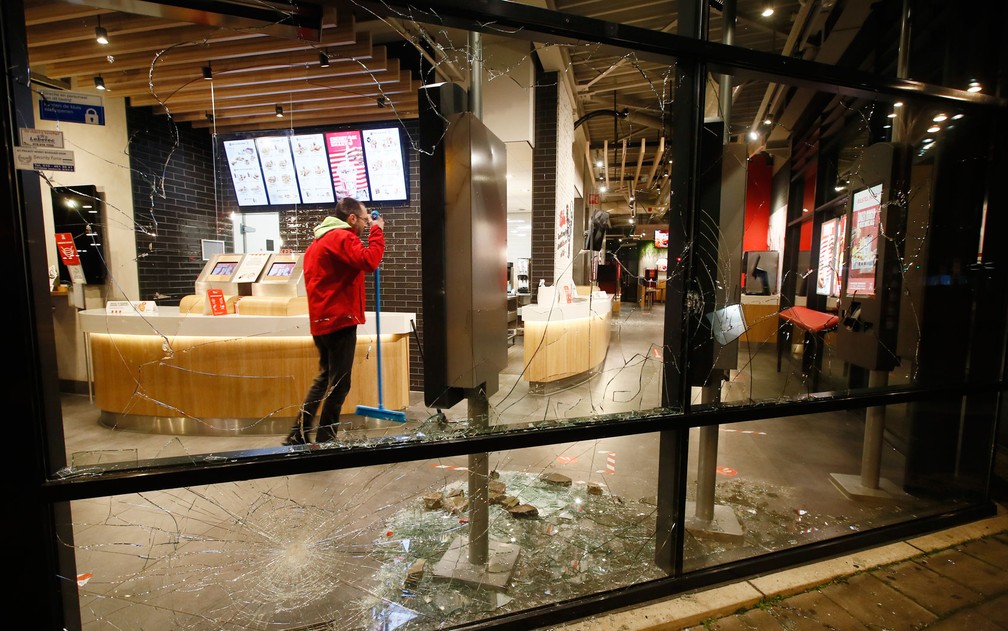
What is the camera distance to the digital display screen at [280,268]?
8.18ft

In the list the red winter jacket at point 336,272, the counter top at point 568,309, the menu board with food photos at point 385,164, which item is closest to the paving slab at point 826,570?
the counter top at point 568,309

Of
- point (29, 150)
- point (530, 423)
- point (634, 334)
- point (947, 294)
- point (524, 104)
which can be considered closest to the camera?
point (29, 150)

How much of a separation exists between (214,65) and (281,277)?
5.36 feet

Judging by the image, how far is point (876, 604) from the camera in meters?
1.40

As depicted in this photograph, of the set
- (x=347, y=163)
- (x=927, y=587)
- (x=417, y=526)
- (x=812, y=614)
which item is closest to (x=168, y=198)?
(x=347, y=163)

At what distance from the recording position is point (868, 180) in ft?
6.66

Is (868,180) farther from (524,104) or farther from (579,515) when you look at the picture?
(524,104)

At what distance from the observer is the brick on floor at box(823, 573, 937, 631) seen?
1.33 m

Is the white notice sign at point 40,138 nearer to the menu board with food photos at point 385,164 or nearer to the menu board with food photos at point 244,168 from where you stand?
the menu board with food photos at point 244,168

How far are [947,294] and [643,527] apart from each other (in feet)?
6.22

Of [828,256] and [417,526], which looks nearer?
[417,526]

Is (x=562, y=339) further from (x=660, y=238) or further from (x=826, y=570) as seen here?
(x=826, y=570)

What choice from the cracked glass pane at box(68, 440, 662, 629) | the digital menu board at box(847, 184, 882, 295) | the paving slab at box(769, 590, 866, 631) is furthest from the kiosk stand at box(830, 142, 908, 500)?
the cracked glass pane at box(68, 440, 662, 629)

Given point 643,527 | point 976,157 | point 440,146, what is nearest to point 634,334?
point 643,527
